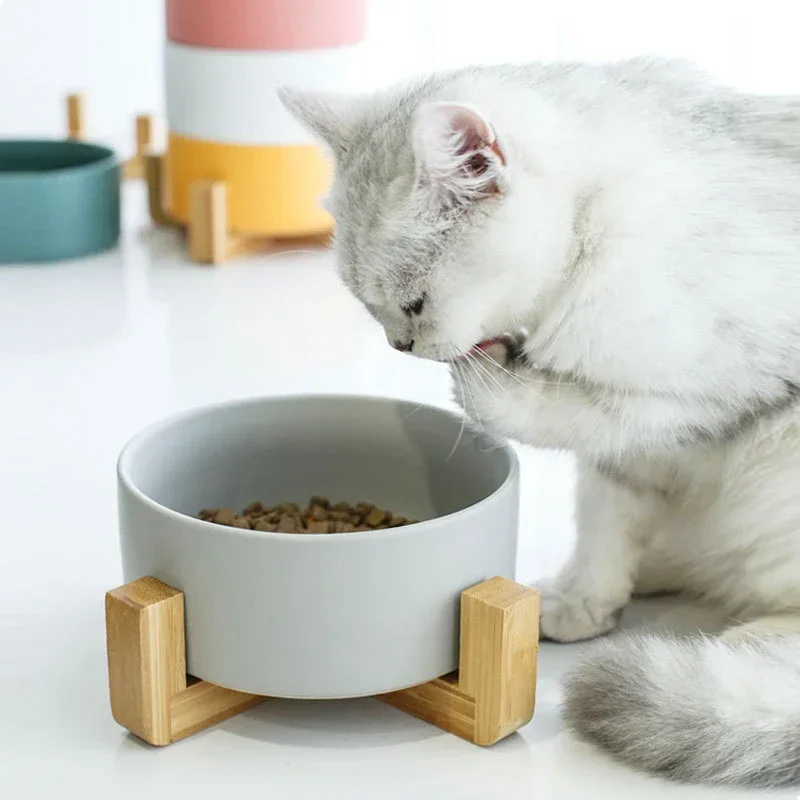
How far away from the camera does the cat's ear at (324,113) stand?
3.47 feet

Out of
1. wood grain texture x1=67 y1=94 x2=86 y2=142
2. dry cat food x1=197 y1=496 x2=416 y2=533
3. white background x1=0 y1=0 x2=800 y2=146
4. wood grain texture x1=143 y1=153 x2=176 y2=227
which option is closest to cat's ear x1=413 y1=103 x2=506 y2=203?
dry cat food x1=197 y1=496 x2=416 y2=533

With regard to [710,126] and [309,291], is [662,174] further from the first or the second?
[309,291]

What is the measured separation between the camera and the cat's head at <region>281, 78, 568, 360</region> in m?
0.90

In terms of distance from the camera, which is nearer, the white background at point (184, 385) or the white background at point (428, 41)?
the white background at point (184, 385)

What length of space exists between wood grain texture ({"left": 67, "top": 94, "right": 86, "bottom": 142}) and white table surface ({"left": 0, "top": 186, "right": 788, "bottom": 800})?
0.26 metres

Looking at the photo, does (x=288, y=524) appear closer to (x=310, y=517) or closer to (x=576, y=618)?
(x=310, y=517)

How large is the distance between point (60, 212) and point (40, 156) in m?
0.25

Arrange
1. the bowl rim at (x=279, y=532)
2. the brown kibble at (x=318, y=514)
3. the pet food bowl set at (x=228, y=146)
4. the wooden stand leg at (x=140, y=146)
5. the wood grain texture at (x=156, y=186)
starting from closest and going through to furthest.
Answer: the bowl rim at (x=279, y=532), the brown kibble at (x=318, y=514), the pet food bowl set at (x=228, y=146), the wood grain texture at (x=156, y=186), the wooden stand leg at (x=140, y=146)

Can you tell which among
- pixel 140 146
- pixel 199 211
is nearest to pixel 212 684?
pixel 199 211

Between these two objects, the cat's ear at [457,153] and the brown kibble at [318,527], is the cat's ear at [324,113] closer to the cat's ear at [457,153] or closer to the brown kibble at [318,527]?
the cat's ear at [457,153]

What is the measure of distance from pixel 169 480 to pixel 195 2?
1094 mm

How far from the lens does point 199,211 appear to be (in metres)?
1.98

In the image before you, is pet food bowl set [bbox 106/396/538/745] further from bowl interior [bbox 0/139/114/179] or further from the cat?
bowl interior [bbox 0/139/114/179]

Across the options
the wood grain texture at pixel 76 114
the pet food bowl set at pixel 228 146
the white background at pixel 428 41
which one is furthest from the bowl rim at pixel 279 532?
the wood grain texture at pixel 76 114
